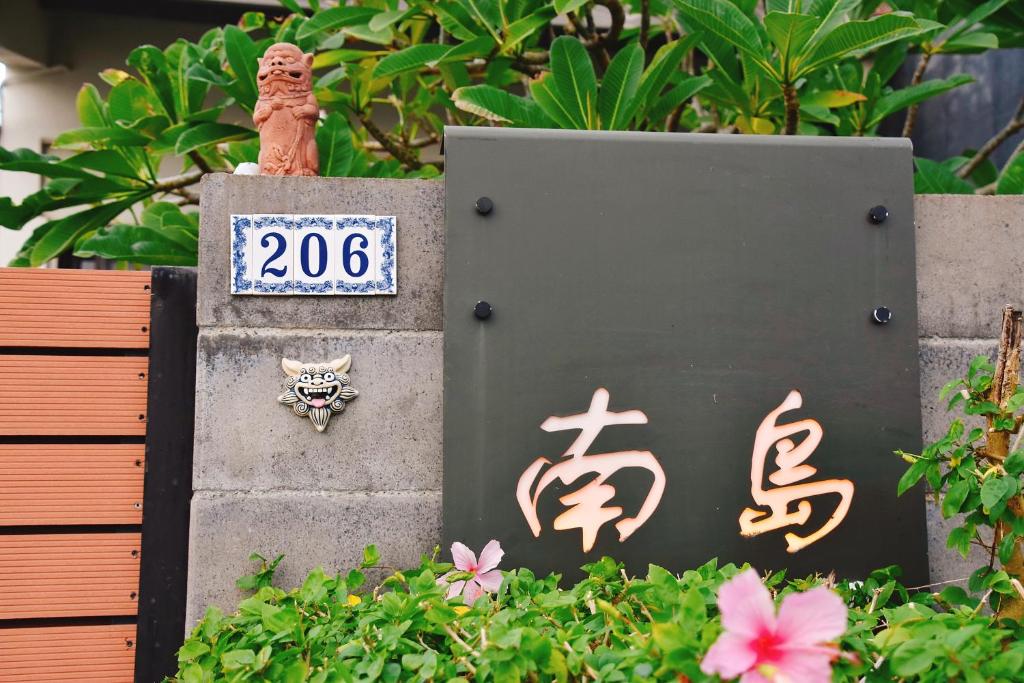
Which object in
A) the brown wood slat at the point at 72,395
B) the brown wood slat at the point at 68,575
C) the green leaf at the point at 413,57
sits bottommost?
the brown wood slat at the point at 68,575

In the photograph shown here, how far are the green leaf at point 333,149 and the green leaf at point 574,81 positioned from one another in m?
0.71

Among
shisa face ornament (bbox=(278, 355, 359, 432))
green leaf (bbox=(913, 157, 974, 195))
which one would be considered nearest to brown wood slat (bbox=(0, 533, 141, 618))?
shisa face ornament (bbox=(278, 355, 359, 432))

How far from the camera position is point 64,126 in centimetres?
554

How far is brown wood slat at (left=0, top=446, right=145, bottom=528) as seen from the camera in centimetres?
223

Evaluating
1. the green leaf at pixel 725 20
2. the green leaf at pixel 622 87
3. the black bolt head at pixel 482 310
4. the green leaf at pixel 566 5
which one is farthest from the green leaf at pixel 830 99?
the black bolt head at pixel 482 310

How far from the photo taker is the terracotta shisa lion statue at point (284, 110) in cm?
223

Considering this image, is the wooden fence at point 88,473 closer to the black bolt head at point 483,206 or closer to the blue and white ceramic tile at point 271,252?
the blue and white ceramic tile at point 271,252

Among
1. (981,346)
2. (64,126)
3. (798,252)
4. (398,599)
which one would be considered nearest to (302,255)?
(398,599)

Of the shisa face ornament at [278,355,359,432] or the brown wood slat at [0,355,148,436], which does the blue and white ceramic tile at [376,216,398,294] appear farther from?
the brown wood slat at [0,355,148,436]

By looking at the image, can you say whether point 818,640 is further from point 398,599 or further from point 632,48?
point 632,48

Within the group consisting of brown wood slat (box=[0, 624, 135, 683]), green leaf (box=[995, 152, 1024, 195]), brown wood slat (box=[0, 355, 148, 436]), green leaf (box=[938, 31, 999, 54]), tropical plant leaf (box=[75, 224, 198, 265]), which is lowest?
brown wood slat (box=[0, 624, 135, 683])

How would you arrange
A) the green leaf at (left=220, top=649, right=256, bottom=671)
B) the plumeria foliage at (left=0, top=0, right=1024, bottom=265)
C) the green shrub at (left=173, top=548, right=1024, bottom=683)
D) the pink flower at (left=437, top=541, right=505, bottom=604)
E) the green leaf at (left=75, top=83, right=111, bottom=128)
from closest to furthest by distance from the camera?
1. the green shrub at (left=173, top=548, right=1024, bottom=683)
2. the green leaf at (left=220, top=649, right=256, bottom=671)
3. the pink flower at (left=437, top=541, right=505, bottom=604)
4. the plumeria foliage at (left=0, top=0, right=1024, bottom=265)
5. the green leaf at (left=75, top=83, right=111, bottom=128)

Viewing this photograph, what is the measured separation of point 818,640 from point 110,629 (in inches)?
75.1

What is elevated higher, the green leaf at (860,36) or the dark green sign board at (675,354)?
the green leaf at (860,36)
